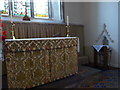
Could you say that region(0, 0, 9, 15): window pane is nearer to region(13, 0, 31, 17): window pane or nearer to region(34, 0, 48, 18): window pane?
region(13, 0, 31, 17): window pane

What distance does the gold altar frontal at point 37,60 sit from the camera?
2.06 meters

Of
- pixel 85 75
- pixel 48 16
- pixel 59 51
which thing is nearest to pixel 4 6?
pixel 48 16

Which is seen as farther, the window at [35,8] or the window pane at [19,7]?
the window pane at [19,7]

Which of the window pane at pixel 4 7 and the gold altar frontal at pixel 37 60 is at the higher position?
the window pane at pixel 4 7

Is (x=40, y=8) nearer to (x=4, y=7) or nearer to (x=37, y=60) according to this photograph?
(x=4, y=7)

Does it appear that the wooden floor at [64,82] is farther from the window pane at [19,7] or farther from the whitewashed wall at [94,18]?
the window pane at [19,7]

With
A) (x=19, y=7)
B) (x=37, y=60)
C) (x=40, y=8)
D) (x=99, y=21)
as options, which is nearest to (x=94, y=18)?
(x=99, y=21)

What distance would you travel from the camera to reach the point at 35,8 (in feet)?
11.9

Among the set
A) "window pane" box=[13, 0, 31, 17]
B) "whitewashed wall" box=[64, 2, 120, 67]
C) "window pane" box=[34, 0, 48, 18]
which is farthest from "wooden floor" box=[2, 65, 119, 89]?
"window pane" box=[34, 0, 48, 18]

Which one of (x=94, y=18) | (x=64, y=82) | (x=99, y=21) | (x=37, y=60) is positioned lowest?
(x=64, y=82)

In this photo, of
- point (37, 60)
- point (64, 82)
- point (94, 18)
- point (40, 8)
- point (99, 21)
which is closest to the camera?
point (37, 60)

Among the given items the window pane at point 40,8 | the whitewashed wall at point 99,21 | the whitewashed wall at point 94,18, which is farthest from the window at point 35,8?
the whitewashed wall at point 99,21

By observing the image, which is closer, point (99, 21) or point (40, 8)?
point (40, 8)

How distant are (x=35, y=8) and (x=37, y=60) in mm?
2017
